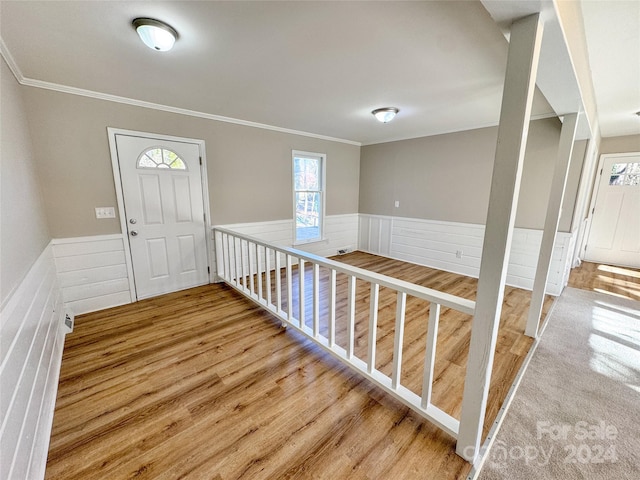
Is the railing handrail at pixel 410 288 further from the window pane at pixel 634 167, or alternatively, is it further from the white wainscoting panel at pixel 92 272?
the window pane at pixel 634 167

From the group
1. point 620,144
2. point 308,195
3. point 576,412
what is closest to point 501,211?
point 576,412

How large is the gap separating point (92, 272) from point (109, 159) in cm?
125

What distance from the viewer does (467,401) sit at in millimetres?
1282

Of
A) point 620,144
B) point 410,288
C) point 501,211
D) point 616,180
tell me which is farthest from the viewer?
point 616,180

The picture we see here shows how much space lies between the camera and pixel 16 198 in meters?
1.66

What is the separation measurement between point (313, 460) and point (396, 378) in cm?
65

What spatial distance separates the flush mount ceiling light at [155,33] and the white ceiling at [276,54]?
46 millimetres

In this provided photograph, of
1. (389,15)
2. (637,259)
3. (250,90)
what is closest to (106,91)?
(250,90)

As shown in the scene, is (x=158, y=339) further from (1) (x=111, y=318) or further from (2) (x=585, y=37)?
(2) (x=585, y=37)

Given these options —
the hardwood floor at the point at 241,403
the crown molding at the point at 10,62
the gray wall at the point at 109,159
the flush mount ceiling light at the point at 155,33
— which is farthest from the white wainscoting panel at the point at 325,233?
the flush mount ceiling light at the point at 155,33

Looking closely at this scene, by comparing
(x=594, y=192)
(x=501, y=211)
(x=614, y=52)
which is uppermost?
(x=614, y=52)

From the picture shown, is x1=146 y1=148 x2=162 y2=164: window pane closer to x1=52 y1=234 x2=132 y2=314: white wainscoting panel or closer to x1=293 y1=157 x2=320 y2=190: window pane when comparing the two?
x1=52 y1=234 x2=132 y2=314: white wainscoting panel

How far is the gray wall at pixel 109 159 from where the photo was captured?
8.10 feet

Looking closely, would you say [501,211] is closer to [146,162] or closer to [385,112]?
[385,112]
